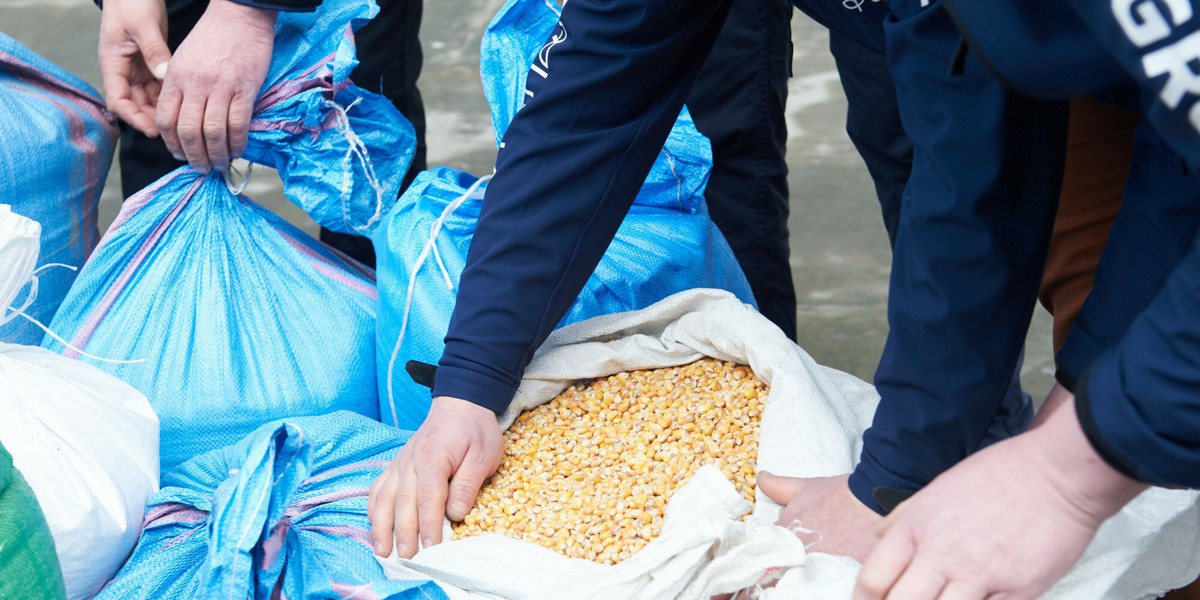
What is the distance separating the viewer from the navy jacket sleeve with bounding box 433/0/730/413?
3.76 feet

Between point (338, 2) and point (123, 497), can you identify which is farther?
point (338, 2)

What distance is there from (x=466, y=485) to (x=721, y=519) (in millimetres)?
283

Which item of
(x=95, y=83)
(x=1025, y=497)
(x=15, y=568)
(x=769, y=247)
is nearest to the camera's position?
(x=1025, y=497)

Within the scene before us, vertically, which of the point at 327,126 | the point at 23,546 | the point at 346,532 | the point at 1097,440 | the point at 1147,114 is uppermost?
the point at 1147,114

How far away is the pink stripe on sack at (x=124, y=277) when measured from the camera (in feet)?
4.72

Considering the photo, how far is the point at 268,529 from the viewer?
1073mm

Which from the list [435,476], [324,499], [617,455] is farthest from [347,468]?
[617,455]

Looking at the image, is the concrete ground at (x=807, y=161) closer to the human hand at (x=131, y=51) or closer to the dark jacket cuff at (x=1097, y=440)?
the human hand at (x=131, y=51)

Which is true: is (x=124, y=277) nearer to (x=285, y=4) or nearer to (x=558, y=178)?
(x=285, y=4)

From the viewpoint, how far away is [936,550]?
0.73 m

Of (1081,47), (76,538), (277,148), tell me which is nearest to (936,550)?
(1081,47)

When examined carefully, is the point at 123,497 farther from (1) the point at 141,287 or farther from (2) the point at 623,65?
(2) the point at 623,65

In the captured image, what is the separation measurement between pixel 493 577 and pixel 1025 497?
1.46ft

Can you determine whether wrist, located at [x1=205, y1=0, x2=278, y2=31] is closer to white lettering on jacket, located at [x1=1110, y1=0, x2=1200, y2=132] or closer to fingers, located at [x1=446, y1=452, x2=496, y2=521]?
fingers, located at [x1=446, y1=452, x2=496, y2=521]
